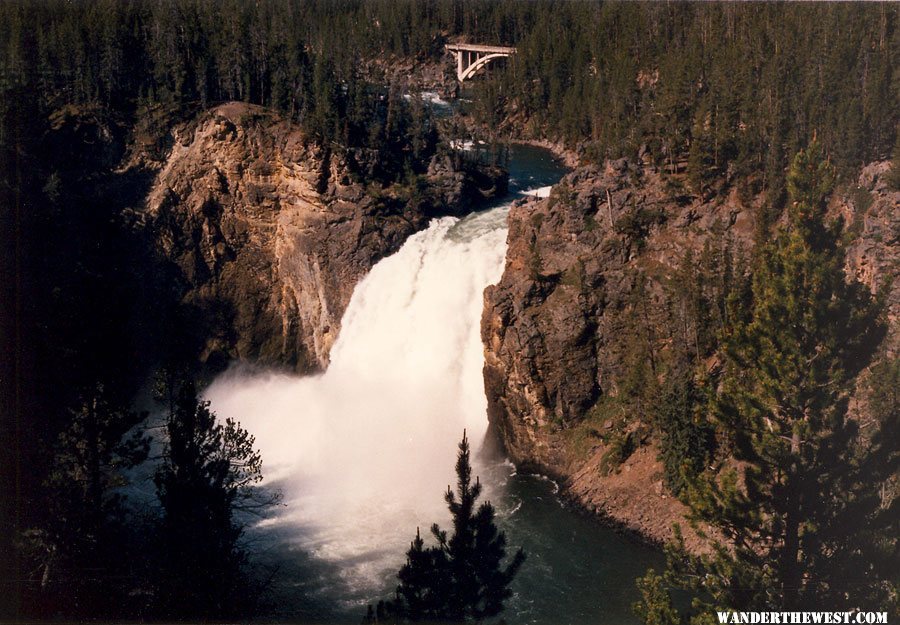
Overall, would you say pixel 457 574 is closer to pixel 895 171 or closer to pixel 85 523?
pixel 85 523

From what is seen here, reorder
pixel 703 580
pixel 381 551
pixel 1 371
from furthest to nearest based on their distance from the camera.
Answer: pixel 381 551 < pixel 1 371 < pixel 703 580

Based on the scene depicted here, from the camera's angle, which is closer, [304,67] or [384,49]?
[304,67]

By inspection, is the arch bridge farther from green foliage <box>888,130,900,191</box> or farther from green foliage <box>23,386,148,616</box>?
green foliage <box>23,386,148,616</box>

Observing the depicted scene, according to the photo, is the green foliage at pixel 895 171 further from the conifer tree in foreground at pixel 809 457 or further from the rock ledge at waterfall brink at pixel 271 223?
the rock ledge at waterfall brink at pixel 271 223

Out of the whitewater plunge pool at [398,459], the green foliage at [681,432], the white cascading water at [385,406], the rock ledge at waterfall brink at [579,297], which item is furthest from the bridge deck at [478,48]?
the green foliage at [681,432]

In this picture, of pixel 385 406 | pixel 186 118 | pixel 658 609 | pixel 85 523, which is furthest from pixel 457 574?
pixel 186 118

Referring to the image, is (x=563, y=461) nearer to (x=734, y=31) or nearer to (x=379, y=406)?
(x=379, y=406)

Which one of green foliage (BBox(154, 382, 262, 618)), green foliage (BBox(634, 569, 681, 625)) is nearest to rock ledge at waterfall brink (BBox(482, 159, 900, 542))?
green foliage (BBox(634, 569, 681, 625))

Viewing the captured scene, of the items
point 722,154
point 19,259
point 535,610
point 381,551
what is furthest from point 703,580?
point 722,154
